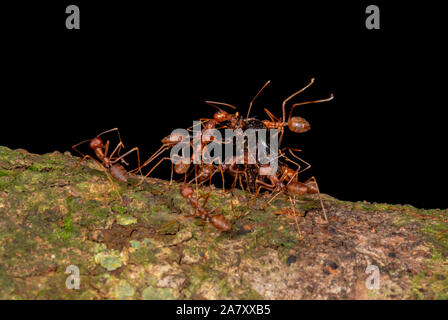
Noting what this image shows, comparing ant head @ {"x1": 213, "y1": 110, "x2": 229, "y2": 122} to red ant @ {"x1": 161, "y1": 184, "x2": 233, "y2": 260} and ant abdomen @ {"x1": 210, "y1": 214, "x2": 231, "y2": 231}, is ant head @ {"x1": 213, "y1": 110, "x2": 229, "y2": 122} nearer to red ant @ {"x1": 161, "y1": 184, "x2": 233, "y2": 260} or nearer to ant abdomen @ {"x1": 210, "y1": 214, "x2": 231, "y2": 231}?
red ant @ {"x1": 161, "y1": 184, "x2": 233, "y2": 260}

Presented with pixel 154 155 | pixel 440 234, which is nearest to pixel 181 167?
pixel 154 155

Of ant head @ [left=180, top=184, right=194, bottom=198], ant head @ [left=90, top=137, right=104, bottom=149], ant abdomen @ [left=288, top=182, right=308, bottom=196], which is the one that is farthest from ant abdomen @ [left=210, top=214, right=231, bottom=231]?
ant head @ [left=90, top=137, right=104, bottom=149]

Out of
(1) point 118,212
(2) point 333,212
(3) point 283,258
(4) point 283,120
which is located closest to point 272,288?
(3) point 283,258

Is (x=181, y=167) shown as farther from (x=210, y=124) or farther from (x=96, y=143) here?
(x=96, y=143)

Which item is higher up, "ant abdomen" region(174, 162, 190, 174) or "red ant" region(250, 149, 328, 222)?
"ant abdomen" region(174, 162, 190, 174)

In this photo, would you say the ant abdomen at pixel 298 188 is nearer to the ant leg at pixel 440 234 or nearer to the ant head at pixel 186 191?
the ant head at pixel 186 191

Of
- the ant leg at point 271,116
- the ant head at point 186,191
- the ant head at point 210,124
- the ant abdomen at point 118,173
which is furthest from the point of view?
the ant head at point 210,124

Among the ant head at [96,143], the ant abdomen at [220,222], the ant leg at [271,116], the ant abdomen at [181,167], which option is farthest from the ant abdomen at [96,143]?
the ant leg at [271,116]
